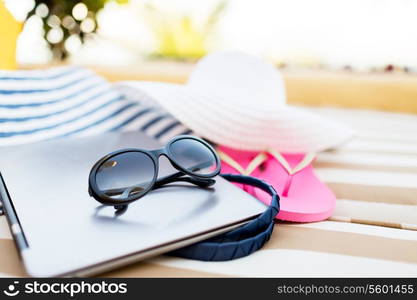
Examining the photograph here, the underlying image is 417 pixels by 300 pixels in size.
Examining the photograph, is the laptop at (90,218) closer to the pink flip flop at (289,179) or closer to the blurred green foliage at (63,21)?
the pink flip flop at (289,179)

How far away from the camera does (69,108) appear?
2.46 ft

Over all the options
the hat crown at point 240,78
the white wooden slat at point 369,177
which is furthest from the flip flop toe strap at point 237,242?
the hat crown at point 240,78

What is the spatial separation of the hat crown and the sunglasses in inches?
10.4

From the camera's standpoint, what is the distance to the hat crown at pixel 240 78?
0.78 metres

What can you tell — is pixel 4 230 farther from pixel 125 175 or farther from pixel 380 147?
pixel 380 147

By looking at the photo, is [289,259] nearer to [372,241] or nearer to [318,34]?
[372,241]

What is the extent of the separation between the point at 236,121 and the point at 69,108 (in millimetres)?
309

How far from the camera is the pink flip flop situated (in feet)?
1.69

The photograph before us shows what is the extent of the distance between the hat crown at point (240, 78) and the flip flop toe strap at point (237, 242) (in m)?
0.35

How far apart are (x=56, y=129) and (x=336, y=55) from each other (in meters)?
1.16

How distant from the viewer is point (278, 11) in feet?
5.06

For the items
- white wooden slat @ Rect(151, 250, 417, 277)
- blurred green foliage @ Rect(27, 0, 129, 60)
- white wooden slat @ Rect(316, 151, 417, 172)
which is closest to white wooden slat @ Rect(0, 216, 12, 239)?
white wooden slat @ Rect(151, 250, 417, 277)

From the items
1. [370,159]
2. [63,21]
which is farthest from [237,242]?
[63,21]

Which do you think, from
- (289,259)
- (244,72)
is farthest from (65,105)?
(289,259)
